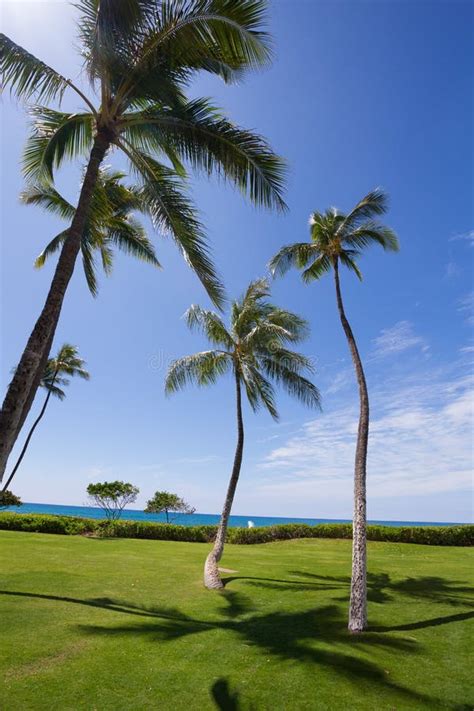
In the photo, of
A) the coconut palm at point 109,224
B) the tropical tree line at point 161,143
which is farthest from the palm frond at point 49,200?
the tropical tree line at point 161,143

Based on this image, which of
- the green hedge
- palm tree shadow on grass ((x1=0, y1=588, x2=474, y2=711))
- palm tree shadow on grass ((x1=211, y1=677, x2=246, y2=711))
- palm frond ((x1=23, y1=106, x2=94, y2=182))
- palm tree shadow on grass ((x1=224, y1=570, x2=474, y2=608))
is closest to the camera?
palm tree shadow on grass ((x1=211, y1=677, x2=246, y2=711))

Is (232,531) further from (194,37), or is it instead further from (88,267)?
(194,37)

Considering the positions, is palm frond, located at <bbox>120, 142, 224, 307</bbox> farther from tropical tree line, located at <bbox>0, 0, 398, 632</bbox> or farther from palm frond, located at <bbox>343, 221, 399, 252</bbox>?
palm frond, located at <bbox>343, 221, 399, 252</bbox>

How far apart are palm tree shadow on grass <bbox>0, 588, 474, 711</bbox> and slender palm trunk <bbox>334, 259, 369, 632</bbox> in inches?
16.8

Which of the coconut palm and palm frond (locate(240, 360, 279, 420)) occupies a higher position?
the coconut palm

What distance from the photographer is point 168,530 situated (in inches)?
1051

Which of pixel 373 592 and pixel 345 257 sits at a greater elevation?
pixel 345 257

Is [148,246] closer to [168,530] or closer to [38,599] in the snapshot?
[38,599]

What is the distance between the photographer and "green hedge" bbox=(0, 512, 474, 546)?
2455 centimetres

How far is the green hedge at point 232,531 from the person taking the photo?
24.5 meters

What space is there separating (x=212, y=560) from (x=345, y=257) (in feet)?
35.2

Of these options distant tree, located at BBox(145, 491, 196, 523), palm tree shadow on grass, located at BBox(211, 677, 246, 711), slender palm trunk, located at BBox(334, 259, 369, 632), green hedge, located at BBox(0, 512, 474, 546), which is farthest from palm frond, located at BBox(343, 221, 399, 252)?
distant tree, located at BBox(145, 491, 196, 523)

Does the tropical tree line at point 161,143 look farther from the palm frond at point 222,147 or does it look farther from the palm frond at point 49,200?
the palm frond at point 49,200

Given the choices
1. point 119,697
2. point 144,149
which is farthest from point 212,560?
point 144,149
